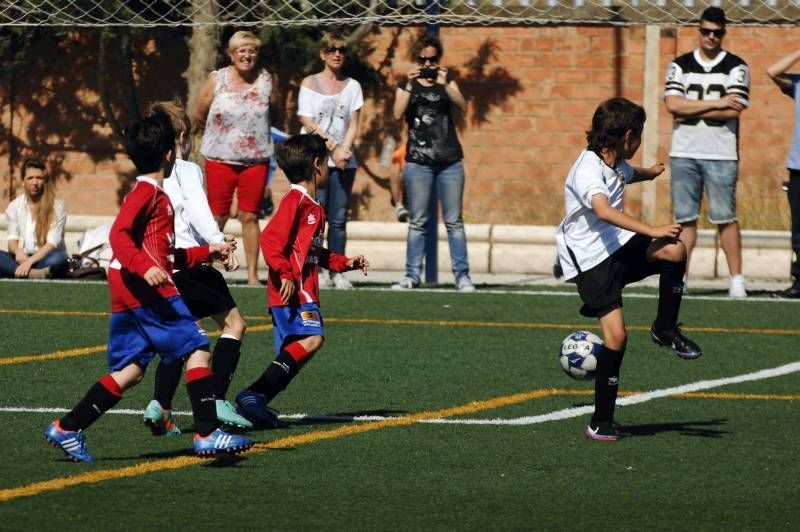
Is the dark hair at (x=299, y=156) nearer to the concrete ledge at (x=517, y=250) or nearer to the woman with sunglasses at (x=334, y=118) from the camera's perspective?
the woman with sunglasses at (x=334, y=118)

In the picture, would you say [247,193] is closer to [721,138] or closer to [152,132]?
[721,138]

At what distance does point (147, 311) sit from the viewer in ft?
22.6

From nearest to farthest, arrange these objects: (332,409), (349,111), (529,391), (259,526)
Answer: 1. (259,526)
2. (332,409)
3. (529,391)
4. (349,111)

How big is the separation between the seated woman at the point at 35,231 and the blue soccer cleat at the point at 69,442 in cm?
810

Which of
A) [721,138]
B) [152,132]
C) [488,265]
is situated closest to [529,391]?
[152,132]

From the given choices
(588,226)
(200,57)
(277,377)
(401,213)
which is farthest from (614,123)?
(200,57)

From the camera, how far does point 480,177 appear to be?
750 inches

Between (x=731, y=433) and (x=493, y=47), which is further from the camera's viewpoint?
(x=493, y=47)

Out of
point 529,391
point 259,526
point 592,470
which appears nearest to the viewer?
point 259,526

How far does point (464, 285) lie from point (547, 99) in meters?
5.52

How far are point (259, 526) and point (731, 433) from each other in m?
2.83

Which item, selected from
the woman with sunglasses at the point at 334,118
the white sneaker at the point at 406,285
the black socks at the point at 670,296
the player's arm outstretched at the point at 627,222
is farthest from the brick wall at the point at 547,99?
the player's arm outstretched at the point at 627,222

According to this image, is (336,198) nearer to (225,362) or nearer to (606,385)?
(225,362)

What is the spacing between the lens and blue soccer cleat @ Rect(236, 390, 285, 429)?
7.70 meters
